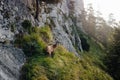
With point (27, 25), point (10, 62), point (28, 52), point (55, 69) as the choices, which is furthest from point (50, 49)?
point (10, 62)

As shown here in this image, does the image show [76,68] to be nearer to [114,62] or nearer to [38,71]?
[38,71]

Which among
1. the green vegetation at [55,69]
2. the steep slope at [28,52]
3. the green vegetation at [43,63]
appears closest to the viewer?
the steep slope at [28,52]

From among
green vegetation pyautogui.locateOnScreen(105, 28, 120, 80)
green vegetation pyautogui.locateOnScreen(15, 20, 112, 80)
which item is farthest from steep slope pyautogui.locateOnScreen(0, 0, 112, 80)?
green vegetation pyautogui.locateOnScreen(105, 28, 120, 80)

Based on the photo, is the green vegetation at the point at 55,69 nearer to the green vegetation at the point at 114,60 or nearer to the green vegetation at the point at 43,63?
the green vegetation at the point at 43,63

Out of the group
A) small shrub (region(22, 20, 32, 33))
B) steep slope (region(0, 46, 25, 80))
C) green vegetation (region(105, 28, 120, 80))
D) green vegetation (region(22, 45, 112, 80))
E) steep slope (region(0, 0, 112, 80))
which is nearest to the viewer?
steep slope (region(0, 46, 25, 80))

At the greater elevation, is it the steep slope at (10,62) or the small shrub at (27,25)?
the small shrub at (27,25)

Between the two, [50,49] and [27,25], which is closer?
[50,49]

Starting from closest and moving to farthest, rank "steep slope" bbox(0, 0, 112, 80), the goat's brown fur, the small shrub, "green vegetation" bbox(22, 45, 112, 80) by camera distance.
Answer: "steep slope" bbox(0, 0, 112, 80)
"green vegetation" bbox(22, 45, 112, 80)
the goat's brown fur
the small shrub

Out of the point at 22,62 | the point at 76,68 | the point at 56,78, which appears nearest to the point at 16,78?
the point at 22,62

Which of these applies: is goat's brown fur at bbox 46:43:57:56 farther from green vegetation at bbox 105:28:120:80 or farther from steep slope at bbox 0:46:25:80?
green vegetation at bbox 105:28:120:80

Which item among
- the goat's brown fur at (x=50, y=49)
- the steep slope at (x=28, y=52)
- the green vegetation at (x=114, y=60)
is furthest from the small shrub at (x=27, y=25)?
the green vegetation at (x=114, y=60)

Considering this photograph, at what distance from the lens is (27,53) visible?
2423 centimetres

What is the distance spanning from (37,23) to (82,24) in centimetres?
5594

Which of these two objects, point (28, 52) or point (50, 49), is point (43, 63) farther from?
point (50, 49)
